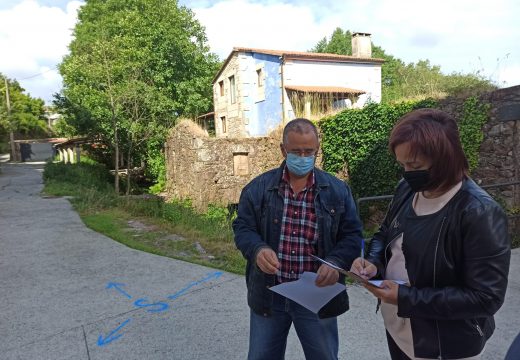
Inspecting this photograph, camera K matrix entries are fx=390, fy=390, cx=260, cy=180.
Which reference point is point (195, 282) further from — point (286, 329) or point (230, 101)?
point (230, 101)

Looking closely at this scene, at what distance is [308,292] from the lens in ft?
6.31

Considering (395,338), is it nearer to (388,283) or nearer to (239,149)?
(388,283)

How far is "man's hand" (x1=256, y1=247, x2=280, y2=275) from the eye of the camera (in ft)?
6.28

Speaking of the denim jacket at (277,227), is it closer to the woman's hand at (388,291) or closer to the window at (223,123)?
the woman's hand at (388,291)

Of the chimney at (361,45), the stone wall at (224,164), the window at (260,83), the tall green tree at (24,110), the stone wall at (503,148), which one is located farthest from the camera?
the tall green tree at (24,110)

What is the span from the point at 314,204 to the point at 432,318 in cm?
82

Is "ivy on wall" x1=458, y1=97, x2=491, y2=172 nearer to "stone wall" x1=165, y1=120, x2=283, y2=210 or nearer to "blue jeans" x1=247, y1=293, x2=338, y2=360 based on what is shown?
"stone wall" x1=165, y1=120, x2=283, y2=210

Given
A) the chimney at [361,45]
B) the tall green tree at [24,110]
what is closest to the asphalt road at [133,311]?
the chimney at [361,45]

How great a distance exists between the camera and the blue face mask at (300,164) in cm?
212

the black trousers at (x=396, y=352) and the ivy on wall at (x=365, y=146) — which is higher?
the ivy on wall at (x=365, y=146)

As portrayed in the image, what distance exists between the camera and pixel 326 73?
72.8 feet

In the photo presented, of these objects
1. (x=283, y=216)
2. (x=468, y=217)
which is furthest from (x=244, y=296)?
(x=468, y=217)

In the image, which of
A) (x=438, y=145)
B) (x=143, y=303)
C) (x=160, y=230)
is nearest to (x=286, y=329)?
(x=438, y=145)

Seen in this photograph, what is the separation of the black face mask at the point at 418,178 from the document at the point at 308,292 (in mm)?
659
